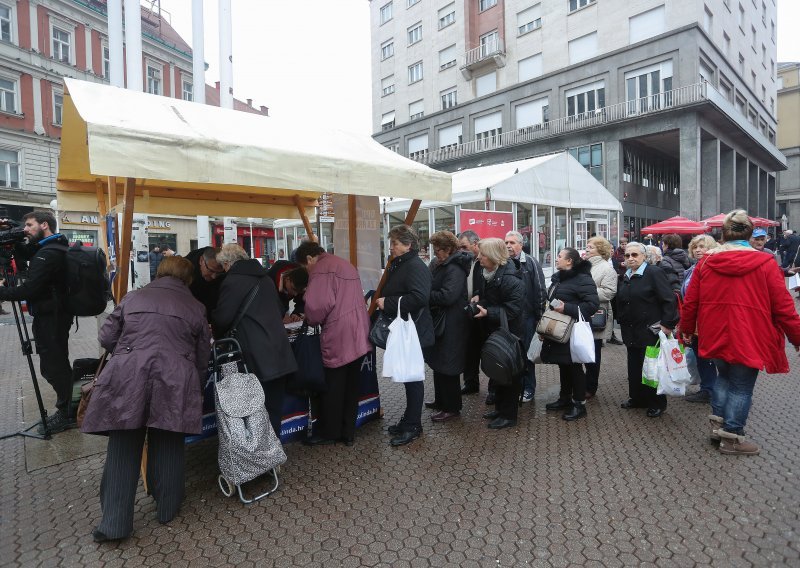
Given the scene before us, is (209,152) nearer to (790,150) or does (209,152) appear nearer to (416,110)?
(416,110)

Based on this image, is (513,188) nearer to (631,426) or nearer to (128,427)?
(631,426)

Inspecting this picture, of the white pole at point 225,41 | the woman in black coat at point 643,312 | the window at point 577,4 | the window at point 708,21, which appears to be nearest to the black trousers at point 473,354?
the woman in black coat at point 643,312

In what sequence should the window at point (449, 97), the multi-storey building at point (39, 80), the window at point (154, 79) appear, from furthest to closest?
the window at point (449, 97), the window at point (154, 79), the multi-storey building at point (39, 80)

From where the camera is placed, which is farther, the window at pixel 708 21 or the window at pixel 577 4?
the window at pixel 577 4

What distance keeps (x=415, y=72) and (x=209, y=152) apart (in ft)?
126

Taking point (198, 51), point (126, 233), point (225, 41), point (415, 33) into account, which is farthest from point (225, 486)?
point (415, 33)

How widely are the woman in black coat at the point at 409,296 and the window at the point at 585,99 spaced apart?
2715 cm

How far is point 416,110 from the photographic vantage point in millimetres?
38188

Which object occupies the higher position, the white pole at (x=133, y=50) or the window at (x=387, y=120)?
the window at (x=387, y=120)

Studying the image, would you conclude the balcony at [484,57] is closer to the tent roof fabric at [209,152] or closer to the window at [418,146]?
the window at [418,146]

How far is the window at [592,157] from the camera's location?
27.2 meters

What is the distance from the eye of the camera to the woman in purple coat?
9.29 feet

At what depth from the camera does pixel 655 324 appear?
473 cm

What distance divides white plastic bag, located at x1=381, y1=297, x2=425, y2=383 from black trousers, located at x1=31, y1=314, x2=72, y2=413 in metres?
3.07
